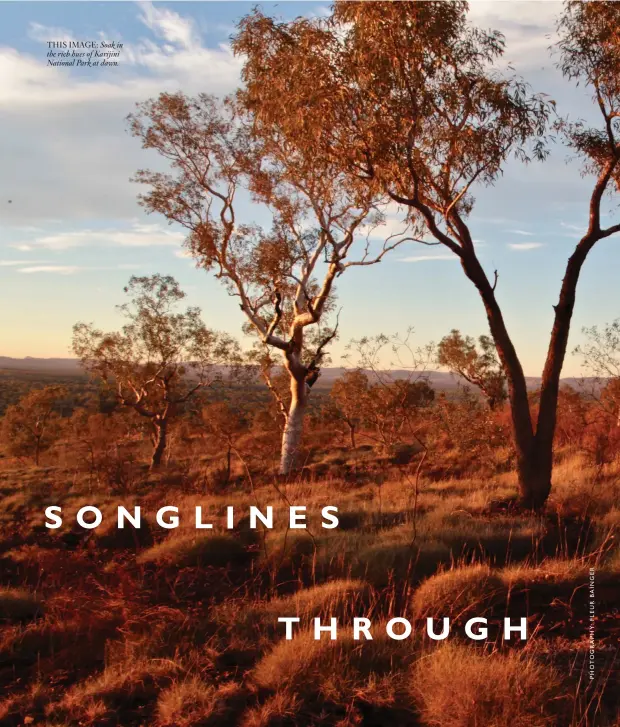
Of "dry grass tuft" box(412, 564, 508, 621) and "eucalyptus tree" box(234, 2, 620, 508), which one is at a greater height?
"eucalyptus tree" box(234, 2, 620, 508)

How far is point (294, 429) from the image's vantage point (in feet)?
62.5

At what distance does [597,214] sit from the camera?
9.59 metres

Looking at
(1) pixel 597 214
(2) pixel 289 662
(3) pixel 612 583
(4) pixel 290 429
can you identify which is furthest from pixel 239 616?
(4) pixel 290 429

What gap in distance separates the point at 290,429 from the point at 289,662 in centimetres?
1455

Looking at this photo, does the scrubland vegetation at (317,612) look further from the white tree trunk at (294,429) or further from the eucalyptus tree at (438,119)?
the white tree trunk at (294,429)

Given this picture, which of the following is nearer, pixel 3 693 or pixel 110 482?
pixel 3 693

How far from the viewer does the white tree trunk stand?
18953 mm

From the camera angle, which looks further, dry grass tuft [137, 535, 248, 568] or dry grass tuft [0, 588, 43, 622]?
dry grass tuft [137, 535, 248, 568]

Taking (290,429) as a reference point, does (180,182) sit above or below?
above

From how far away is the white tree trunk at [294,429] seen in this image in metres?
19.0

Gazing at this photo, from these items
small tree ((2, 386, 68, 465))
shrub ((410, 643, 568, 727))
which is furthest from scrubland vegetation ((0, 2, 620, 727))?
small tree ((2, 386, 68, 465))

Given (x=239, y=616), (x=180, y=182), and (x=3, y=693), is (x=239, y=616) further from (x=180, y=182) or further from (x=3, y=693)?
(x=180, y=182)

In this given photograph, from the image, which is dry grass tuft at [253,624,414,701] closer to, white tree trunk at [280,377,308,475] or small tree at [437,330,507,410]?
white tree trunk at [280,377,308,475]

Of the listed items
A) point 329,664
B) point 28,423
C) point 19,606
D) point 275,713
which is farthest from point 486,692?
point 28,423
